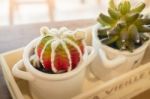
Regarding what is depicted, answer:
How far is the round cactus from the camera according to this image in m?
0.58

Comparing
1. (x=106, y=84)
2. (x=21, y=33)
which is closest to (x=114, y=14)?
(x=106, y=84)

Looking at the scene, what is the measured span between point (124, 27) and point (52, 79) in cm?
22

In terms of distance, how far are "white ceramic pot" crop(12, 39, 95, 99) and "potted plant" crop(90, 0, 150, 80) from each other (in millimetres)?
50

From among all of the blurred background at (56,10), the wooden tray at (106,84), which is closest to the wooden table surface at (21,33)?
the wooden tray at (106,84)

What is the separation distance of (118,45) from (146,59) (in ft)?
0.56

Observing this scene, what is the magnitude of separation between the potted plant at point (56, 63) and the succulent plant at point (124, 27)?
0.09m

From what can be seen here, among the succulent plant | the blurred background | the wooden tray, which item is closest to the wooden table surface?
the wooden tray

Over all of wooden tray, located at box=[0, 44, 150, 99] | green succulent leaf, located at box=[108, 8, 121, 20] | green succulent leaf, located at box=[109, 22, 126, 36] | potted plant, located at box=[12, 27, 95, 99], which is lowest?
wooden tray, located at box=[0, 44, 150, 99]

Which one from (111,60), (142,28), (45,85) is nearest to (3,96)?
(45,85)

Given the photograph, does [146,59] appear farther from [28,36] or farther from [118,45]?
[28,36]

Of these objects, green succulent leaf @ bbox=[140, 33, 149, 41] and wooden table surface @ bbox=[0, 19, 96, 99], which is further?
wooden table surface @ bbox=[0, 19, 96, 99]

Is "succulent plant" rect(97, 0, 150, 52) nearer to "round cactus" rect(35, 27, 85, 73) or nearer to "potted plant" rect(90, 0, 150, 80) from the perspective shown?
"potted plant" rect(90, 0, 150, 80)

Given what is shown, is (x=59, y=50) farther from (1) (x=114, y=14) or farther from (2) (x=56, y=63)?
(1) (x=114, y=14)

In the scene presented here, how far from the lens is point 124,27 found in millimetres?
659
